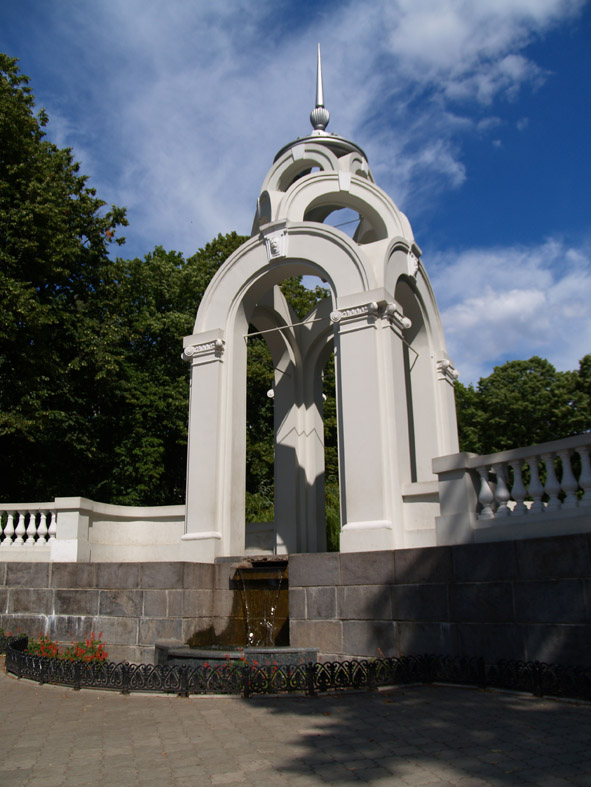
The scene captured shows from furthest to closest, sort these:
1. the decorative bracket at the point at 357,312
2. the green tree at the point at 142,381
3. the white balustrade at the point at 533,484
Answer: the green tree at the point at 142,381 → the decorative bracket at the point at 357,312 → the white balustrade at the point at 533,484

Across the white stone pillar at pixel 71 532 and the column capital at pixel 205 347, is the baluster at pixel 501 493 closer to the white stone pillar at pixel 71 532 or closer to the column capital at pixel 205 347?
the column capital at pixel 205 347

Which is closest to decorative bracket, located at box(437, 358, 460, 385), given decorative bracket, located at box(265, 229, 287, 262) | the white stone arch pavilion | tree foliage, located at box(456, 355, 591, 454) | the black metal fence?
the white stone arch pavilion

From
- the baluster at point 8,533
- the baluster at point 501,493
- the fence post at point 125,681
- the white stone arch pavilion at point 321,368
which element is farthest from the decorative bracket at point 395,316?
the baluster at point 8,533

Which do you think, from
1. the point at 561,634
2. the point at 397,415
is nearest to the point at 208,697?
the point at 561,634

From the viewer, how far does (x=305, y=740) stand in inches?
221

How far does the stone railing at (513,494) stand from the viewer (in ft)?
24.9

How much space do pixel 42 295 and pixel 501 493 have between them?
18571mm

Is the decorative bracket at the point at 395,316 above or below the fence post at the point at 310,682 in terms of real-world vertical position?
above

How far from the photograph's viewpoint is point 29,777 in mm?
4875

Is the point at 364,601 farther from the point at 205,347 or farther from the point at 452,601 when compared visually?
the point at 205,347

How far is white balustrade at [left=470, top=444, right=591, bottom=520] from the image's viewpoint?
7559 millimetres

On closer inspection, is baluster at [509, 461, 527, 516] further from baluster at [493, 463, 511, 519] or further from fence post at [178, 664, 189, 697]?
fence post at [178, 664, 189, 697]

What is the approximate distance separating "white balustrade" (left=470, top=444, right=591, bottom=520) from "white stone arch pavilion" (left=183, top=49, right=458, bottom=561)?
148 cm

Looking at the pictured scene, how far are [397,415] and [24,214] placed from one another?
14298mm
